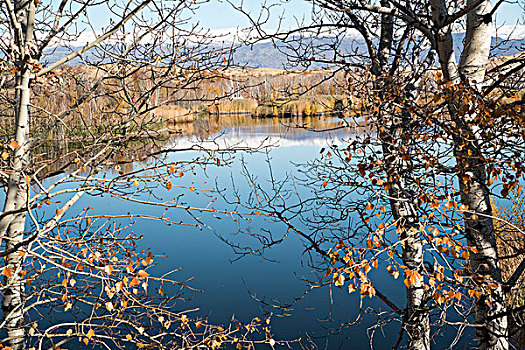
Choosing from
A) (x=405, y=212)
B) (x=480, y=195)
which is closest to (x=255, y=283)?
(x=405, y=212)

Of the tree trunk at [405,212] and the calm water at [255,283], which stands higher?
the tree trunk at [405,212]

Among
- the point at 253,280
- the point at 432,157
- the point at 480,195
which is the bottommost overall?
the point at 253,280

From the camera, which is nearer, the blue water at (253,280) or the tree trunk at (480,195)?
the tree trunk at (480,195)

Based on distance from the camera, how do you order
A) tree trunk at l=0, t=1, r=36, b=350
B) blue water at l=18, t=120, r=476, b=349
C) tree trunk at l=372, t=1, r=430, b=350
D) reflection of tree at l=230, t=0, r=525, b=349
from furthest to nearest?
1. blue water at l=18, t=120, r=476, b=349
2. tree trunk at l=372, t=1, r=430, b=350
3. tree trunk at l=0, t=1, r=36, b=350
4. reflection of tree at l=230, t=0, r=525, b=349

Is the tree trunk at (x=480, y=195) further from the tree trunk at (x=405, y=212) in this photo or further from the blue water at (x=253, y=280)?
the blue water at (x=253, y=280)

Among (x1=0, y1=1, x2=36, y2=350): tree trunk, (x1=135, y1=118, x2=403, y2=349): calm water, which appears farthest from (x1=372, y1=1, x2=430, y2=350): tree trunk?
(x1=0, y1=1, x2=36, y2=350): tree trunk

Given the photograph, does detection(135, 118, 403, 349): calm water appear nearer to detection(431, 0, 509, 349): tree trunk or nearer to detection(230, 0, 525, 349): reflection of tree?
detection(230, 0, 525, 349): reflection of tree

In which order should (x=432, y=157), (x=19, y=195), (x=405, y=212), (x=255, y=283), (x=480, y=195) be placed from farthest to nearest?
1. (x=255, y=283)
2. (x=405, y=212)
3. (x=480, y=195)
4. (x=19, y=195)
5. (x=432, y=157)

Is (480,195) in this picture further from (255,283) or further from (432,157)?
(255,283)

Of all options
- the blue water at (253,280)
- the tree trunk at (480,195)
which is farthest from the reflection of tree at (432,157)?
the blue water at (253,280)

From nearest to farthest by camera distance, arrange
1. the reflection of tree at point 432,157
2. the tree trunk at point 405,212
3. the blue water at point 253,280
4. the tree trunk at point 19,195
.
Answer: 1. the reflection of tree at point 432,157
2. the tree trunk at point 19,195
3. the tree trunk at point 405,212
4. the blue water at point 253,280

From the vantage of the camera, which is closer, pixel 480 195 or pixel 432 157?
pixel 432 157

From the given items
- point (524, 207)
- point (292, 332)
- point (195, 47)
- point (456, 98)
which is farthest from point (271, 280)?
point (456, 98)

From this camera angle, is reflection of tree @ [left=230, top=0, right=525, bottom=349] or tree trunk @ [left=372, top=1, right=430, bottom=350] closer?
reflection of tree @ [left=230, top=0, right=525, bottom=349]
